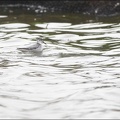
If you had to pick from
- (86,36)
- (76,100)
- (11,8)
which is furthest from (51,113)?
(11,8)

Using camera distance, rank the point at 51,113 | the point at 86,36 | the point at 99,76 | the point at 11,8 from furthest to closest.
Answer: the point at 11,8, the point at 86,36, the point at 99,76, the point at 51,113

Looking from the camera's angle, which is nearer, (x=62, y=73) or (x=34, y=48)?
(x=62, y=73)

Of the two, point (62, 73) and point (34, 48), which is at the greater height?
point (34, 48)

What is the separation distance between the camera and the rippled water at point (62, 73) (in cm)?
822

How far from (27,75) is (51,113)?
10.5ft

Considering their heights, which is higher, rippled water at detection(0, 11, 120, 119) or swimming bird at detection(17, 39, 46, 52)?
swimming bird at detection(17, 39, 46, 52)

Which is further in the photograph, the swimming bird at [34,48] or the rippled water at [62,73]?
the swimming bird at [34,48]

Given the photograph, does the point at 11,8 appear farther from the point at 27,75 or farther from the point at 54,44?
the point at 27,75

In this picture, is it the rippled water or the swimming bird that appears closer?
the rippled water

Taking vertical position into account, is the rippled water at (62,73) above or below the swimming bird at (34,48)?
below

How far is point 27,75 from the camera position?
36.0ft

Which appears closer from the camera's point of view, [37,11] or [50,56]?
[50,56]

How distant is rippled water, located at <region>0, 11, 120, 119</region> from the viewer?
27.0 ft

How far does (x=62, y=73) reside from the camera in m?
11.1
